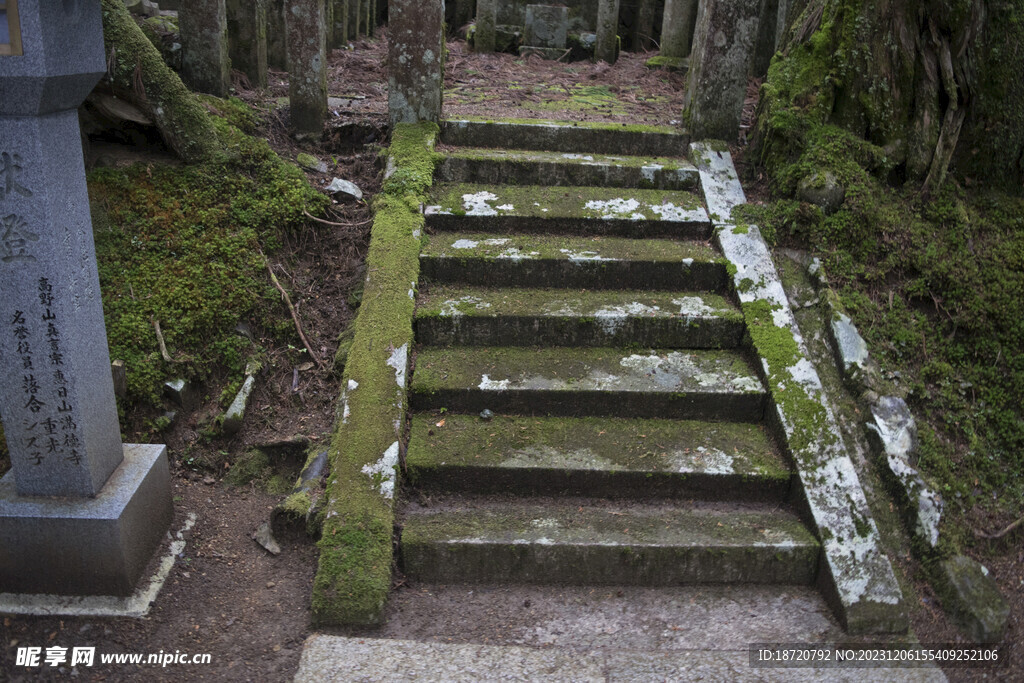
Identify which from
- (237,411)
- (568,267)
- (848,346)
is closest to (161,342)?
(237,411)

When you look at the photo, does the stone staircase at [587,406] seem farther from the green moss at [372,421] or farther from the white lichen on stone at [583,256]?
the green moss at [372,421]

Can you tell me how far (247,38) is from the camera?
6.80 metres

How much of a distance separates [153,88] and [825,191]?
15.3ft

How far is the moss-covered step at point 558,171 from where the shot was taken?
17.6 feet

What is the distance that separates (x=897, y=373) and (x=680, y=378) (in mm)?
1293

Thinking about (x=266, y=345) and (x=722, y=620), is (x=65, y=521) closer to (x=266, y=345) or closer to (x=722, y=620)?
(x=266, y=345)

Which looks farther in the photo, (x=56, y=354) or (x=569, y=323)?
(x=569, y=323)

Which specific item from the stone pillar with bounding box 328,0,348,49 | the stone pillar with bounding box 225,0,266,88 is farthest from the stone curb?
the stone pillar with bounding box 328,0,348,49

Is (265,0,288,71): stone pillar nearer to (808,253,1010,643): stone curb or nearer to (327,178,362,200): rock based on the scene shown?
(327,178,362,200): rock

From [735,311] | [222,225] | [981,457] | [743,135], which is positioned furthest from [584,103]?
[981,457]

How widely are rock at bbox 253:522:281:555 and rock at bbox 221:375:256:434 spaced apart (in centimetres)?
69

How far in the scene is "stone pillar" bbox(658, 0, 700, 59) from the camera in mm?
9898

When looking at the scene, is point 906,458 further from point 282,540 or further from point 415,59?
point 415,59

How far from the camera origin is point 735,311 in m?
4.39
